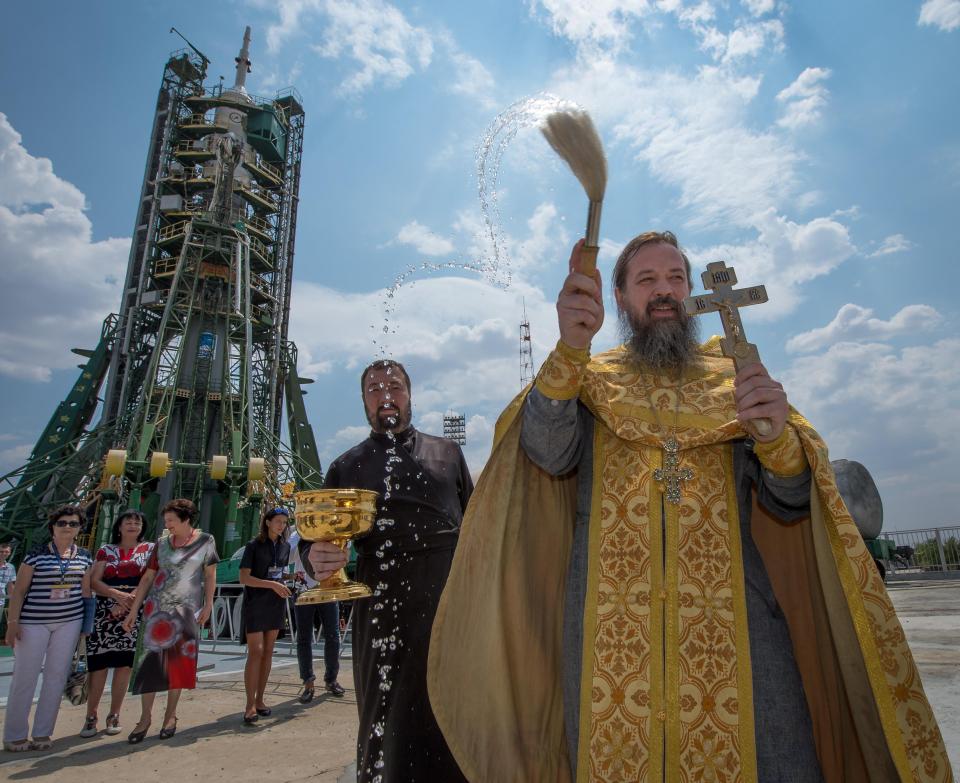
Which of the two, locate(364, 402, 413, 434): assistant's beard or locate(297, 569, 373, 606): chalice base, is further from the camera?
locate(364, 402, 413, 434): assistant's beard

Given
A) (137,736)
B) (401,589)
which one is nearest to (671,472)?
(401,589)

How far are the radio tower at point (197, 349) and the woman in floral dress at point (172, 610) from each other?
1960 cm

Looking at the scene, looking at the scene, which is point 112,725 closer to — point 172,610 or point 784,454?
point 172,610

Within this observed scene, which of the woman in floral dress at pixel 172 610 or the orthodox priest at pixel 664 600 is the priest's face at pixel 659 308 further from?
the woman in floral dress at pixel 172 610

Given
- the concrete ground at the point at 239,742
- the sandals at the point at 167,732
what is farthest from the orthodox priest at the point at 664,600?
the sandals at the point at 167,732

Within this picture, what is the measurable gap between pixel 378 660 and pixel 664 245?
219 cm

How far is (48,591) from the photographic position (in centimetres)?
562

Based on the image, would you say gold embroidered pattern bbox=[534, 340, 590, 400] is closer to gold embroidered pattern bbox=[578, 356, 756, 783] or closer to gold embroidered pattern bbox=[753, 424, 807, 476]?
gold embroidered pattern bbox=[578, 356, 756, 783]

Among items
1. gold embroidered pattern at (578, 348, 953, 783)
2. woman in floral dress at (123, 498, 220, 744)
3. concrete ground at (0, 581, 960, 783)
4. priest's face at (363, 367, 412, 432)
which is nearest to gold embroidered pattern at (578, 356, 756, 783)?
gold embroidered pattern at (578, 348, 953, 783)

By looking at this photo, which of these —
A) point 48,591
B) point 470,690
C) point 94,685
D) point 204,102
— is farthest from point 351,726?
point 204,102

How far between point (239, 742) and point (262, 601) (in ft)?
4.25

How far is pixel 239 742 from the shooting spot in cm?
509

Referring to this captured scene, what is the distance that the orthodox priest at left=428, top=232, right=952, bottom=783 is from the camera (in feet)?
5.95

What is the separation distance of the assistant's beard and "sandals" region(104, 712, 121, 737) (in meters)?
4.09
